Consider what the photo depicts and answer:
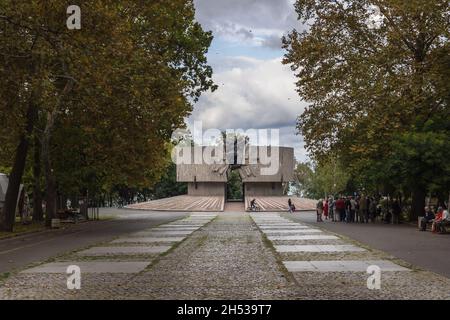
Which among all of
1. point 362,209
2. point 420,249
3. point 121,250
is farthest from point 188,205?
point 420,249

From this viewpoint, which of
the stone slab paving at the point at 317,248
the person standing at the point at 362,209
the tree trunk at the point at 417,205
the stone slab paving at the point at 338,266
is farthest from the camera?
the person standing at the point at 362,209

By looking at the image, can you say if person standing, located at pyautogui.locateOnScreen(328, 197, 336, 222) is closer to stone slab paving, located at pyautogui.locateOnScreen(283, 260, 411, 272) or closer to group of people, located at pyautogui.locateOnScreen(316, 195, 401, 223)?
group of people, located at pyautogui.locateOnScreen(316, 195, 401, 223)

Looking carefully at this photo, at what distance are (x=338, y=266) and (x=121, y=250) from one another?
767 centimetres

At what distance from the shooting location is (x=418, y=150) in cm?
3114

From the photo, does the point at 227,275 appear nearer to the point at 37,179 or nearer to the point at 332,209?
the point at 37,179

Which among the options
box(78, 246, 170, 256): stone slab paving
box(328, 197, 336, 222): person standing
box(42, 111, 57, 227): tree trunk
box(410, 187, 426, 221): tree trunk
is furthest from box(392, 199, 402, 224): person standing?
box(78, 246, 170, 256): stone slab paving

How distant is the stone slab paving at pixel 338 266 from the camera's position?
13.4 m

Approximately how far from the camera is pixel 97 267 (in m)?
14.1

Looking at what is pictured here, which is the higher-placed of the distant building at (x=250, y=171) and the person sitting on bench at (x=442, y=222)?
the distant building at (x=250, y=171)

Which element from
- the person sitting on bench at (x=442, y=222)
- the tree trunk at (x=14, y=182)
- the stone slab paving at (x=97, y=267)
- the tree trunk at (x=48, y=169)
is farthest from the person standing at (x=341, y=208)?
the stone slab paving at (x=97, y=267)

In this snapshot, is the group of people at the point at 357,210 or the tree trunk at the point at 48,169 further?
the group of people at the point at 357,210

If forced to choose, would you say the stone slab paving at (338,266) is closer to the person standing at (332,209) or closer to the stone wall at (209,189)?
the person standing at (332,209)

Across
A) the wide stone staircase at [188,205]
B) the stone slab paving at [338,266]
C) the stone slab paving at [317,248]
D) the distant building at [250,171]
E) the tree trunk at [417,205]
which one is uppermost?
the distant building at [250,171]
